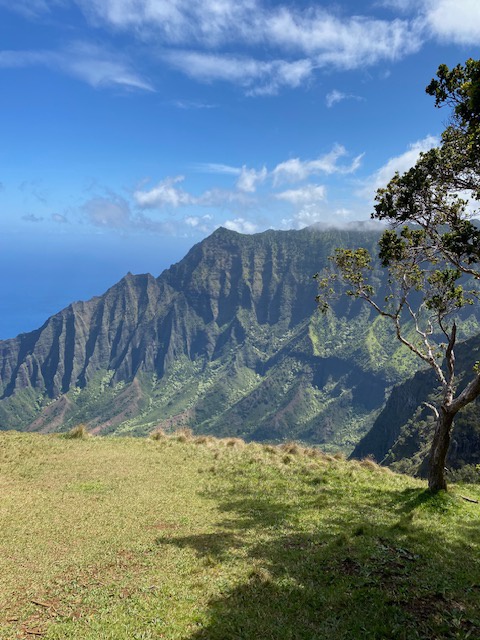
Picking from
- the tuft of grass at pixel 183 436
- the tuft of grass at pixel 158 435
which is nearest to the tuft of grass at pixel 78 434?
the tuft of grass at pixel 158 435

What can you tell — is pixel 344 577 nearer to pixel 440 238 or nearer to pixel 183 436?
pixel 440 238

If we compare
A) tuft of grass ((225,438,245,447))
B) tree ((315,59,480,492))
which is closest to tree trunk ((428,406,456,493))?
tree ((315,59,480,492))

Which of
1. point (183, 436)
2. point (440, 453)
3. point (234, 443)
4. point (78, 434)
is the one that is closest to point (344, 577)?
point (440, 453)

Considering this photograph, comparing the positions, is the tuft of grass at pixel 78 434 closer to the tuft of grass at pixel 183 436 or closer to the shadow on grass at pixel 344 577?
the tuft of grass at pixel 183 436

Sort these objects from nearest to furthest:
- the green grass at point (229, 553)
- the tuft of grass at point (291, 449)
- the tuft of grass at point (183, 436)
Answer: the green grass at point (229, 553)
the tuft of grass at point (291, 449)
the tuft of grass at point (183, 436)

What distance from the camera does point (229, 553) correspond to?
49.1 feet

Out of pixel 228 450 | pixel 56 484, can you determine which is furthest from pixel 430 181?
pixel 56 484

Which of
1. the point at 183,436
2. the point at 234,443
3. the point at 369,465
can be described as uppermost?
the point at 183,436

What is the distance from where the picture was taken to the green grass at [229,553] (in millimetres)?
10500

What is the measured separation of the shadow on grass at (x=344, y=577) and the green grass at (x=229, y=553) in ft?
0.17

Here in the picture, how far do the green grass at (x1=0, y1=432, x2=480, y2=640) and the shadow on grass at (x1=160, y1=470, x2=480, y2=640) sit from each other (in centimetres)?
5

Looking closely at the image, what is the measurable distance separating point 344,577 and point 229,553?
4.41 m

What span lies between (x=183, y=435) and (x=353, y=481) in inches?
638

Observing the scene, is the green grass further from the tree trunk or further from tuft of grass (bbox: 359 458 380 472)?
tuft of grass (bbox: 359 458 380 472)
